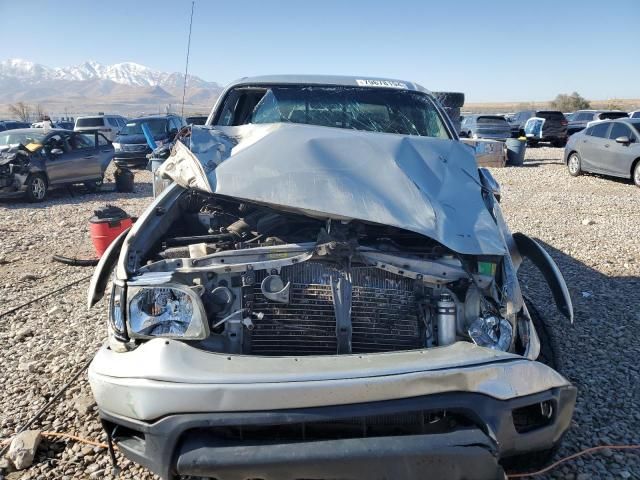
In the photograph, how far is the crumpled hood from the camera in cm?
256

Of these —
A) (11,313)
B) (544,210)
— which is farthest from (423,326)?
(544,210)

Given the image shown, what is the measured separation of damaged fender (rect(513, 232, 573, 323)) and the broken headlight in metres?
1.94

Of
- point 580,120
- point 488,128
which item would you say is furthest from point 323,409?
point 580,120

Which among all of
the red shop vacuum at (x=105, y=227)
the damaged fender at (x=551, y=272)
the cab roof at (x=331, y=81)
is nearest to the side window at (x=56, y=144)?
the red shop vacuum at (x=105, y=227)

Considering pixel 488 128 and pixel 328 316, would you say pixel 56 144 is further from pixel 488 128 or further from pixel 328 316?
pixel 488 128

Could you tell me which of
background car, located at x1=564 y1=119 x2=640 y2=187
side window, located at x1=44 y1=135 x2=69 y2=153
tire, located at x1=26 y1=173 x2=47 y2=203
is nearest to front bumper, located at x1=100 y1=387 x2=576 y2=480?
tire, located at x1=26 y1=173 x2=47 y2=203

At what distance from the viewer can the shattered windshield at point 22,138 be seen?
11459 mm

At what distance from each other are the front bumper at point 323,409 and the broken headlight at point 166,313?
0.62ft

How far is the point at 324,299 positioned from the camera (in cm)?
244

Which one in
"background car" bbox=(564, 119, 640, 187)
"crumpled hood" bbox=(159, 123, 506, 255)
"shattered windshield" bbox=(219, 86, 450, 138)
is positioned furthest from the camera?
"background car" bbox=(564, 119, 640, 187)

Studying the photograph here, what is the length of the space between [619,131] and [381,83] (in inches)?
433

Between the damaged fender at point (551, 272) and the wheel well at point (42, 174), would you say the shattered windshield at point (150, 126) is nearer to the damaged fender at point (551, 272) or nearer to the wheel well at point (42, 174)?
the wheel well at point (42, 174)

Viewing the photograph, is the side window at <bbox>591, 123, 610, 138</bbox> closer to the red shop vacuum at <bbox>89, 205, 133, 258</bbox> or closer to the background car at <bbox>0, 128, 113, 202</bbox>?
the red shop vacuum at <bbox>89, 205, 133, 258</bbox>

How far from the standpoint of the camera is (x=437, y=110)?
424 cm
